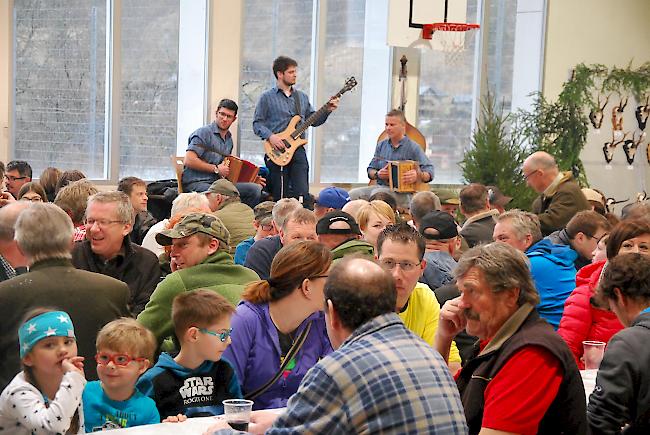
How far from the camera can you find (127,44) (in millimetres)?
11711

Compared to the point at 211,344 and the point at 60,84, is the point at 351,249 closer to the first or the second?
the point at 211,344

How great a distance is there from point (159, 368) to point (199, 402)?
19 centimetres

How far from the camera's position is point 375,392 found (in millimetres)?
2445

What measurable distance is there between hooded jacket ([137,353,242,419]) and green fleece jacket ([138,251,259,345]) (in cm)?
50

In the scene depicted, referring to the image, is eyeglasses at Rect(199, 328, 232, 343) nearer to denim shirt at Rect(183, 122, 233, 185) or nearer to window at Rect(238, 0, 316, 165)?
denim shirt at Rect(183, 122, 233, 185)

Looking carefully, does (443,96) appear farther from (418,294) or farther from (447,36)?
(418,294)

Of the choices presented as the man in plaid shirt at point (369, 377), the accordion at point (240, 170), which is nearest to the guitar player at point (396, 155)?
the accordion at point (240, 170)

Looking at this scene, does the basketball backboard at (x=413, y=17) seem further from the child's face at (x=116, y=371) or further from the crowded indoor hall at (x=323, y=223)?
the child's face at (x=116, y=371)

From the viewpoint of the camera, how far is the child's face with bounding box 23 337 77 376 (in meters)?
3.16

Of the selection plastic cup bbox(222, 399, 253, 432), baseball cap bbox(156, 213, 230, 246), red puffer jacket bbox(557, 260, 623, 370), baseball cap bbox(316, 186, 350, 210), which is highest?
baseball cap bbox(156, 213, 230, 246)

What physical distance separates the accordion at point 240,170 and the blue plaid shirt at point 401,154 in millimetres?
1935

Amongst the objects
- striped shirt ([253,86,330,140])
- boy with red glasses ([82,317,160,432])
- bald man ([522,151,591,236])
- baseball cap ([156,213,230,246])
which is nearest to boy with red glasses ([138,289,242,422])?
boy with red glasses ([82,317,160,432])

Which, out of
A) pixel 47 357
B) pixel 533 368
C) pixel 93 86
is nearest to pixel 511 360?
pixel 533 368

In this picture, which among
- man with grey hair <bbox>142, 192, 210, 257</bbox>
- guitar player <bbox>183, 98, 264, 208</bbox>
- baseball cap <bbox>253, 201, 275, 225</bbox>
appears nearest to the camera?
man with grey hair <bbox>142, 192, 210, 257</bbox>
